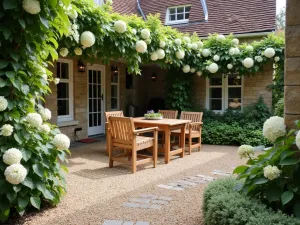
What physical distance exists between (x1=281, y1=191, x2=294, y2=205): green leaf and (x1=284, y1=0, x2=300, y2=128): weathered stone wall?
2.15ft

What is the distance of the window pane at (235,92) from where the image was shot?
998cm

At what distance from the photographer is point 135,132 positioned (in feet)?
17.2

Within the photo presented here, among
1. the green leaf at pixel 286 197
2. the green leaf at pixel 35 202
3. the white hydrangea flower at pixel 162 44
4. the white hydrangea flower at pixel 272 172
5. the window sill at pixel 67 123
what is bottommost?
the green leaf at pixel 35 202

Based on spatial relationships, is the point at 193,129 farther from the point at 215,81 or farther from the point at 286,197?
the point at 286,197

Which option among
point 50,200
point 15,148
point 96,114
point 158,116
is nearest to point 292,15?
point 15,148

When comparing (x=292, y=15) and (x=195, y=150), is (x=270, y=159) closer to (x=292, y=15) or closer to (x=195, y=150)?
(x=292, y=15)

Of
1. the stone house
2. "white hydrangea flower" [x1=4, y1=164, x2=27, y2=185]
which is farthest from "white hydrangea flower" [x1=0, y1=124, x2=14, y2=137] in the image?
the stone house

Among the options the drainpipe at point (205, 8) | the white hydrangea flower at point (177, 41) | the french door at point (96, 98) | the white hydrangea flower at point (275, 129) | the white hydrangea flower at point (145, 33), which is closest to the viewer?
the white hydrangea flower at point (275, 129)

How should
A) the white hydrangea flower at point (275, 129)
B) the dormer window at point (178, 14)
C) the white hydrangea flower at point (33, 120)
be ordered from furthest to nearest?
the dormer window at point (178, 14)
the white hydrangea flower at point (33, 120)
the white hydrangea flower at point (275, 129)

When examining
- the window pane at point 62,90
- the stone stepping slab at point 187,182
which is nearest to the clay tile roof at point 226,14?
the window pane at point 62,90

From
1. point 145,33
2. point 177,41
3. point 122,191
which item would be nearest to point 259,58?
point 177,41

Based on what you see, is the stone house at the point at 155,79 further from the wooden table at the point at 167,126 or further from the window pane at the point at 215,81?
the wooden table at the point at 167,126

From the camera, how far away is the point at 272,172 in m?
2.41

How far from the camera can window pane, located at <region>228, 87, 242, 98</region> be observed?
9.98 meters
